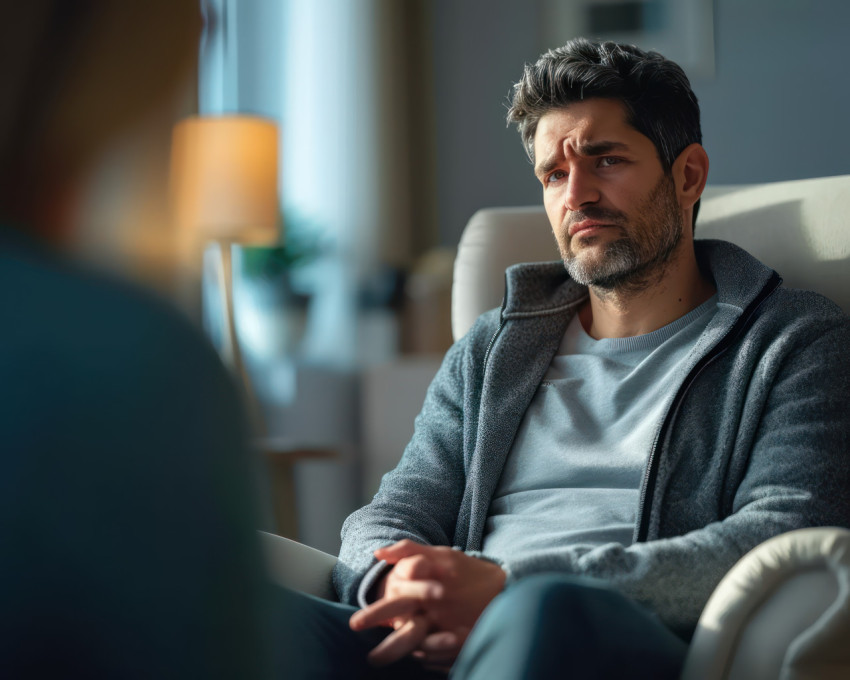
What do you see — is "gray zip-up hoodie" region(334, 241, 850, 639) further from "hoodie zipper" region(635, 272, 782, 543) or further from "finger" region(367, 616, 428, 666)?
"finger" region(367, 616, 428, 666)

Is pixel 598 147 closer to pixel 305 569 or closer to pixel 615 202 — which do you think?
pixel 615 202

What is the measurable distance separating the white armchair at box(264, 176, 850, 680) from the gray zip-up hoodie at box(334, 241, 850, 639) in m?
0.10

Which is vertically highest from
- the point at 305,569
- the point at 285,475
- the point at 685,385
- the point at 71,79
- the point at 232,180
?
the point at 232,180

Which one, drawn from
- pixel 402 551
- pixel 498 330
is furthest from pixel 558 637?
pixel 498 330

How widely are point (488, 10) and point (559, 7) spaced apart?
24 centimetres

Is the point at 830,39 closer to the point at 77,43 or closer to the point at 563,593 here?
the point at 563,593

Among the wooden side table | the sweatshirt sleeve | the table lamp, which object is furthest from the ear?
the wooden side table

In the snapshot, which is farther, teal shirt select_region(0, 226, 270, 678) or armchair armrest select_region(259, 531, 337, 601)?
armchair armrest select_region(259, 531, 337, 601)

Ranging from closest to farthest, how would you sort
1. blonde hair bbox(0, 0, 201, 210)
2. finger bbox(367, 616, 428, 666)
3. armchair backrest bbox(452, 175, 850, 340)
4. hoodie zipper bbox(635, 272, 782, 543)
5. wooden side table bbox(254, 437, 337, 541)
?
blonde hair bbox(0, 0, 201, 210) < finger bbox(367, 616, 428, 666) < hoodie zipper bbox(635, 272, 782, 543) < armchair backrest bbox(452, 175, 850, 340) < wooden side table bbox(254, 437, 337, 541)

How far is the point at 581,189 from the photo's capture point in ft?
4.44

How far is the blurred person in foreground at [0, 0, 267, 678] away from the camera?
0.88 feet

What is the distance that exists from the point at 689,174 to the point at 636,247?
0.17 m

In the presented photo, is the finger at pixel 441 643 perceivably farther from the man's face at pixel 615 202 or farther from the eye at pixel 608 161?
the eye at pixel 608 161

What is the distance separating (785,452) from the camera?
1037mm
